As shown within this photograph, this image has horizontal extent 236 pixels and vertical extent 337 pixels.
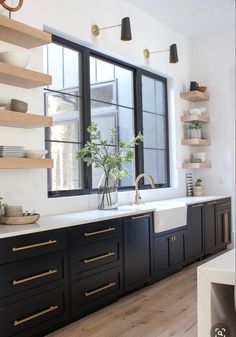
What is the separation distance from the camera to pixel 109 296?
3551mm

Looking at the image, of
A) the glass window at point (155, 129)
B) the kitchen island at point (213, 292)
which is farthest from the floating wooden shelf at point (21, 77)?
the glass window at point (155, 129)

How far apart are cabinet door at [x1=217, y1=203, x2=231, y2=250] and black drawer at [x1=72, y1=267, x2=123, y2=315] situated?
2576 millimetres

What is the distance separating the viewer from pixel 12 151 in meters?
3.11

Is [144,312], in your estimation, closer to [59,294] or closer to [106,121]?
[59,294]

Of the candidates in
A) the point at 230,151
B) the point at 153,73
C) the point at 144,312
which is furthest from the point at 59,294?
the point at 230,151

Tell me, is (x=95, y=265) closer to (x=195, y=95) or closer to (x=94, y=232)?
(x=94, y=232)

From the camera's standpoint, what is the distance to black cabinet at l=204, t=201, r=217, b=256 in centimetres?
545

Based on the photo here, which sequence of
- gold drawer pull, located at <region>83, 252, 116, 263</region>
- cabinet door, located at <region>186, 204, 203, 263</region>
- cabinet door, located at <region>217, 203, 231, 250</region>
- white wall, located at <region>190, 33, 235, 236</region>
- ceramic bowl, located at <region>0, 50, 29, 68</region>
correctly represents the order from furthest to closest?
1. white wall, located at <region>190, 33, 235, 236</region>
2. cabinet door, located at <region>217, 203, 231, 250</region>
3. cabinet door, located at <region>186, 204, 203, 263</region>
4. gold drawer pull, located at <region>83, 252, 116, 263</region>
5. ceramic bowl, located at <region>0, 50, 29, 68</region>

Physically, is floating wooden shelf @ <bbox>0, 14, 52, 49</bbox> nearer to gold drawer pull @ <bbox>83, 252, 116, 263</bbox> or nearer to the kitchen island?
gold drawer pull @ <bbox>83, 252, 116, 263</bbox>

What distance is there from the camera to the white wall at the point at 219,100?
626cm

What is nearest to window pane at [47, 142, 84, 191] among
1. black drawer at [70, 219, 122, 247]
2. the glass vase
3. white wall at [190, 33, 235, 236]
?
the glass vase

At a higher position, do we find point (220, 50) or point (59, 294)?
point (220, 50)

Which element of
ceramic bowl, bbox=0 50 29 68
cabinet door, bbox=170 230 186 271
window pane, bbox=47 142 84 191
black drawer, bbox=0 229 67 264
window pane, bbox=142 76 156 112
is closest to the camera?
black drawer, bbox=0 229 67 264

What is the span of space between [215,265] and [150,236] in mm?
2760
